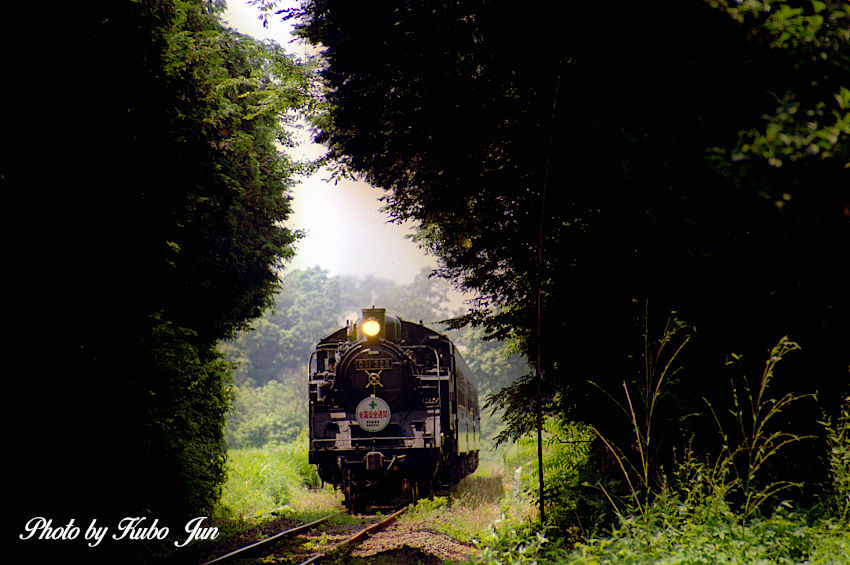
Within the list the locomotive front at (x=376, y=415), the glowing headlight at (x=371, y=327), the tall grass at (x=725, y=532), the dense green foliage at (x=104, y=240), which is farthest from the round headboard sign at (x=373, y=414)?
the tall grass at (x=725, y=532)

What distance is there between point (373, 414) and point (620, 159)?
8.25 m

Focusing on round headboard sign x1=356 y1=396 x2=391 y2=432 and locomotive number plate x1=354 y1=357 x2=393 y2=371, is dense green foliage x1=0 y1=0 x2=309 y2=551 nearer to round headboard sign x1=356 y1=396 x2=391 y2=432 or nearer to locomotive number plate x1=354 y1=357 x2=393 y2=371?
round headboard sign x1=356 y1=396 x2=391 y2=432

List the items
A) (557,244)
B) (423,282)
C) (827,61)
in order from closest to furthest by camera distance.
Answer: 1. (827,61)
2. (557,244)
3. (423,282)

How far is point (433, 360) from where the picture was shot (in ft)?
41.4

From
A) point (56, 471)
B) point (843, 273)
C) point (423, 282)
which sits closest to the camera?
point (843, 273)

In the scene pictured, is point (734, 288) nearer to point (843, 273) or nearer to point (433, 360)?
point (843, 273)

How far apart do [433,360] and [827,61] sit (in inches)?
374

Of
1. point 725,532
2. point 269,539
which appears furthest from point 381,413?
point 725,532

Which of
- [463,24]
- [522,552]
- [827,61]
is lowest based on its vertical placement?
[522,552]

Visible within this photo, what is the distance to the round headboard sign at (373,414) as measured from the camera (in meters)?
11.6

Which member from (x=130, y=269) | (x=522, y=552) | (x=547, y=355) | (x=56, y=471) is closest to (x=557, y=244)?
(x=547, y=355)

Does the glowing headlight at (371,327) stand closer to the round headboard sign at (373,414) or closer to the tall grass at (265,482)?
the round headboard sign at (373,414)

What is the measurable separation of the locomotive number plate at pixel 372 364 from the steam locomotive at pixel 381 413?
2 centimetres

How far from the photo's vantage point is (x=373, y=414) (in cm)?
1165
